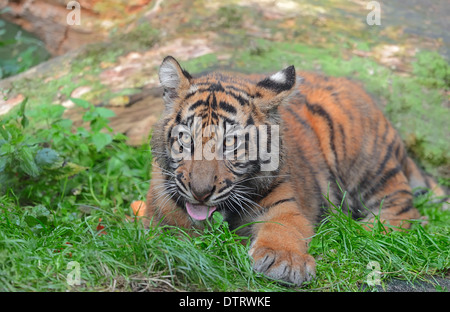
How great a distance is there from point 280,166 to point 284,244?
785mm

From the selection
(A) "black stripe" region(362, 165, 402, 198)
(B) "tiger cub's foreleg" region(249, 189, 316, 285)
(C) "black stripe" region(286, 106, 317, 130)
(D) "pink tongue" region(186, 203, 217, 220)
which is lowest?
(A) "black stripe" region(362, 165, 402, 198)

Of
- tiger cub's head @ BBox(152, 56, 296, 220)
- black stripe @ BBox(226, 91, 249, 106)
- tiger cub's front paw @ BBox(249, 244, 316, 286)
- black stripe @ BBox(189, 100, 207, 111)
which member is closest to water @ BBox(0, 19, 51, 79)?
tiger cub's head @ BBox(152, 56, 296, 220)

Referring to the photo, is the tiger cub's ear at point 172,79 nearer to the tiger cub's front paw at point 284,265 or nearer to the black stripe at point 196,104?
the black stripe at point 196,104

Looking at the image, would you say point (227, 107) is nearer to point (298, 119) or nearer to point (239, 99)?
point (239, 99)

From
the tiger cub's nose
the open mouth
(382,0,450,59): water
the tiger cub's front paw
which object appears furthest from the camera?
(382,0,450,59): water

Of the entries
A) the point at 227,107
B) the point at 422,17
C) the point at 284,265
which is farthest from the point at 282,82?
the point at 422,17

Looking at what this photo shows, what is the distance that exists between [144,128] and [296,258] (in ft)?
10.6

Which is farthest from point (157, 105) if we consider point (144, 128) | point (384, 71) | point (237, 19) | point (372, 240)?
point (372, 240)

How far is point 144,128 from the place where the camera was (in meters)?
6.09

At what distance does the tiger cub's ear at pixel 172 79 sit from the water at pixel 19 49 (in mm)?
5270

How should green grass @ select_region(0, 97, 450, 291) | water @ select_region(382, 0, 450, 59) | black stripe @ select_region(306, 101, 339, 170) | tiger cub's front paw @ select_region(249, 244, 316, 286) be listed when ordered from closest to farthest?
green grass @ select_region(0, 97, 450, 291) < tiger cub's front paw @ select_region(249, 244, 316, 286) < black stripe @ select_region(306, 101, 339, 170) < water @ select_region(382, 0, 450, 59)

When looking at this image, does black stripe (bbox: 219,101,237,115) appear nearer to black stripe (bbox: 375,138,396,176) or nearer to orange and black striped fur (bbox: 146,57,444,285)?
orange and black striped fur (bbox: 146,57,444,285)

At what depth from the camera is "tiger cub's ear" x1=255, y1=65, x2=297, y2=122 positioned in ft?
13.0
